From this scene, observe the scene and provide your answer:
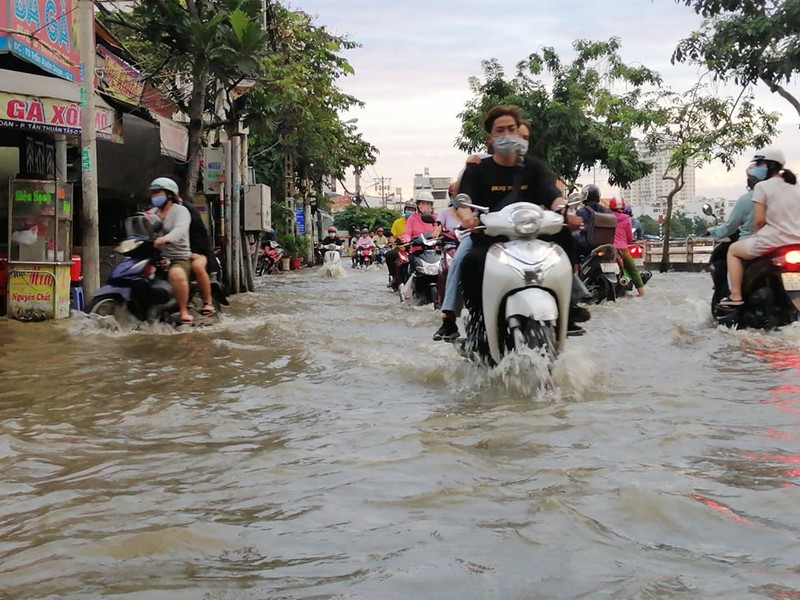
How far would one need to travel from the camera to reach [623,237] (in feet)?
42.0

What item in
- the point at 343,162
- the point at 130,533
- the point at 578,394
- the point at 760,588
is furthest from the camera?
the point at 343,162

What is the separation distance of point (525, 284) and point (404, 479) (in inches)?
76.3

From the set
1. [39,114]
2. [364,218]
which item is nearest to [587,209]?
[39,114]

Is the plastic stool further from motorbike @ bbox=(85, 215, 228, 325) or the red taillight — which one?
the red taillight

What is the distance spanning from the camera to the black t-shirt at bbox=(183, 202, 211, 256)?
9.23 metres

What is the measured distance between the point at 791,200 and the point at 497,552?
18.5 ft

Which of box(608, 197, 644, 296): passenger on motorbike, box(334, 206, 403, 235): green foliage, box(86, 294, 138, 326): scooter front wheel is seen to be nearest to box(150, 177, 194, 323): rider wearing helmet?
box(86, 294, 138, 326): scooter front wheel

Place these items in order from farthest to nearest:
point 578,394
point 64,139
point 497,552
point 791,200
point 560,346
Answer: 1. point 64,139
2. point 791,200
3. point 560,346
4. point 578,394
5. point 497,552

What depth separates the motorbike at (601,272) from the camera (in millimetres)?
11961

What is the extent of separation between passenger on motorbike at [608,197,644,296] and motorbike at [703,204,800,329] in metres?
5.12

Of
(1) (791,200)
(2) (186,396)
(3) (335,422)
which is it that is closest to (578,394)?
(3) (335,422)

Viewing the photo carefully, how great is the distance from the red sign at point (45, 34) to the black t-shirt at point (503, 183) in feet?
18.4

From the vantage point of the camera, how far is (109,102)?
1313 cm

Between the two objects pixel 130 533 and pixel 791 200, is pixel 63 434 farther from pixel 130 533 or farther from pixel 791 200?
pixel 791 200
